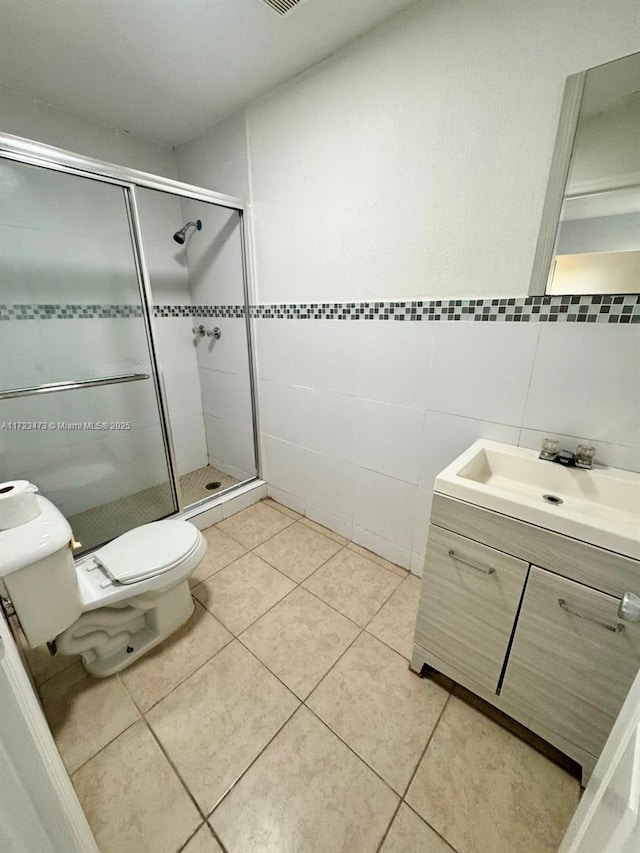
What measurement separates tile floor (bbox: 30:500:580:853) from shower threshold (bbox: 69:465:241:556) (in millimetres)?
664

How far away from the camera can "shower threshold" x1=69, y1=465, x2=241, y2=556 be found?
186cm

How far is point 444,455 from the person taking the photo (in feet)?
4.76

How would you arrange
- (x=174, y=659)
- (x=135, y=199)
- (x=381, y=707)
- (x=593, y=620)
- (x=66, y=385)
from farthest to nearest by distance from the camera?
(x=66, y=385) → (x=135, y=199) → (x=174, y=659) → (x=381, y=707) → (x=593, y=620)

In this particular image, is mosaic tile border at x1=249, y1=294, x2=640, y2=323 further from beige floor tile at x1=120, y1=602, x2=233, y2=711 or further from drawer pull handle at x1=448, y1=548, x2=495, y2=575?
beige floor tile at x1=120, y1=602, x2=233, y2=711

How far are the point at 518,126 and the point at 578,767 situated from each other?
1.94 metres

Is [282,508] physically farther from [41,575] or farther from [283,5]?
[283,5]

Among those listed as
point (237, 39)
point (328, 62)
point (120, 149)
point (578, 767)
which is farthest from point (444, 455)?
point (120, 149)

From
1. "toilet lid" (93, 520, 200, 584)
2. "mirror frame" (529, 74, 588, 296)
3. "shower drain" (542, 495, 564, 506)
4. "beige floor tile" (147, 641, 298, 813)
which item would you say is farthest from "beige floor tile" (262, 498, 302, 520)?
"mirror frame" (529, 74, 588, 296)

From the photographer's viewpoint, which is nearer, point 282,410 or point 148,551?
point 148,551

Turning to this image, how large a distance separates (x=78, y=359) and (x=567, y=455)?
2396 millimetres

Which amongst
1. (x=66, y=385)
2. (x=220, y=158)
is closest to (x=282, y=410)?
(x=66, y=385)

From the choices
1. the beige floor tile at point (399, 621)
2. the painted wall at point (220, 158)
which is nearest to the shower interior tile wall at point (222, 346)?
the painted wall at point (220, 158)

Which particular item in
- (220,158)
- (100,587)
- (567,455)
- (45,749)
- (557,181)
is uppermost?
(220,158)

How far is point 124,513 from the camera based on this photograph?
2.06 meters
